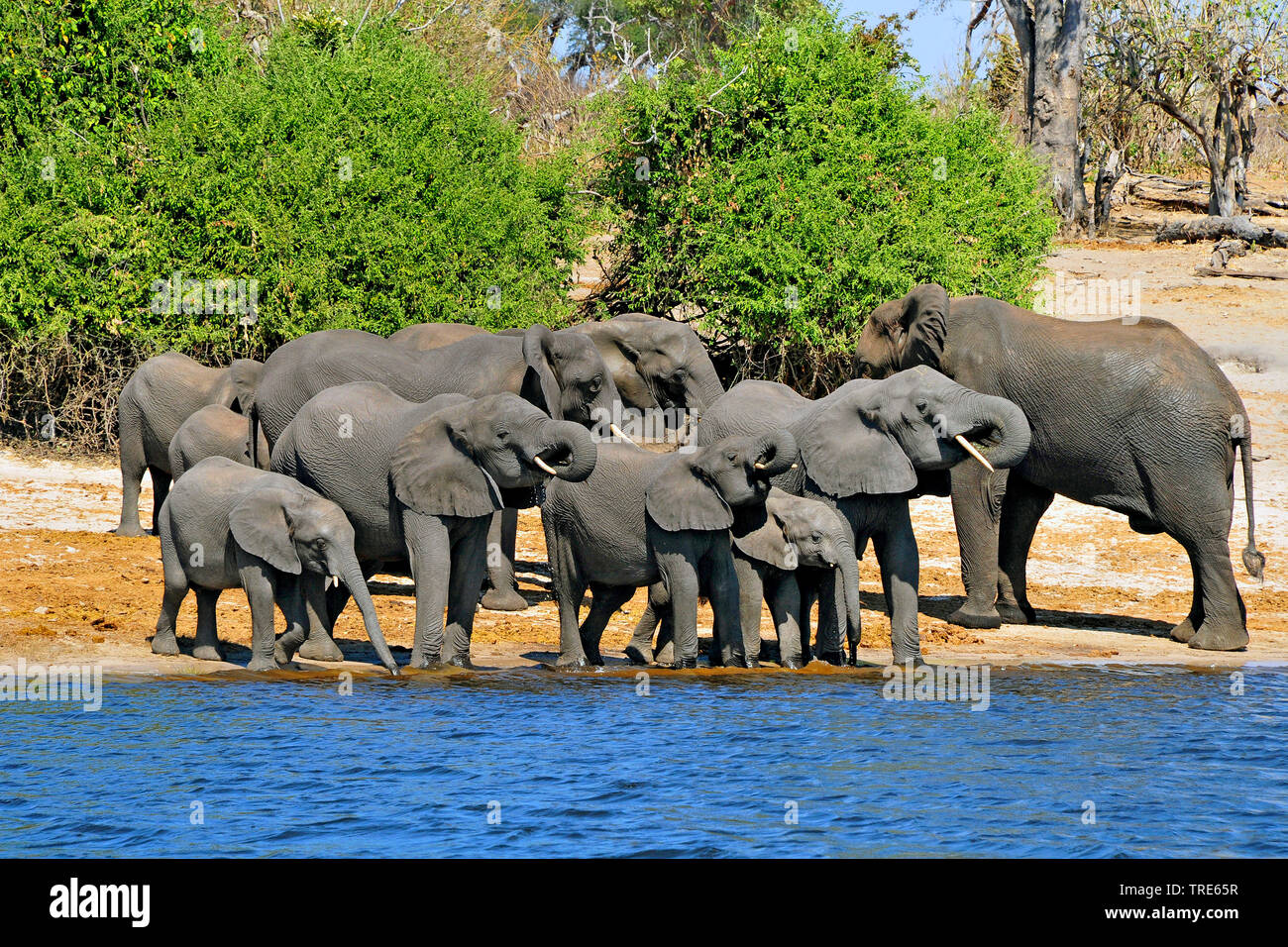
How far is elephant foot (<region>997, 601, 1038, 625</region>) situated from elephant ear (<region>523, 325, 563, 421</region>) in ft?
13.5

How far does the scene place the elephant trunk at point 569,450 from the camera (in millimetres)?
11586

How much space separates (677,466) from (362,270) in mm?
10411

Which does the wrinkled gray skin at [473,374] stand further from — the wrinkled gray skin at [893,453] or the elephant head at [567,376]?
the wrinkled gray skin at [893,453]

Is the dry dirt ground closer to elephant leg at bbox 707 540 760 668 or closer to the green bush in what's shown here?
elephant leg at bbox 707 540 760 668

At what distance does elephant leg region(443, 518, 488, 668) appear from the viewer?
1240 cm

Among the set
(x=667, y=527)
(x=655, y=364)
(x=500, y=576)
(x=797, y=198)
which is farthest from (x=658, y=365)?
(x=797, y=198)

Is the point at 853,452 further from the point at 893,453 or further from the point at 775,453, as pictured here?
the point at 775,453

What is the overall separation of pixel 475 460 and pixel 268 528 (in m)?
1.45

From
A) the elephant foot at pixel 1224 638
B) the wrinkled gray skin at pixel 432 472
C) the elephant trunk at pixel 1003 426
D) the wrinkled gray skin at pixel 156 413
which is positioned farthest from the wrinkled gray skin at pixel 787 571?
the wrinkled gray skin at pixel 156 413

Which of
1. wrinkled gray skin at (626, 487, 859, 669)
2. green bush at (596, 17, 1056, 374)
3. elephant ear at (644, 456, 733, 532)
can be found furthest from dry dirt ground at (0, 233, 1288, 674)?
green bush at (596, 17, 1056, 374)

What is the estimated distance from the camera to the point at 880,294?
22578 millimetres
